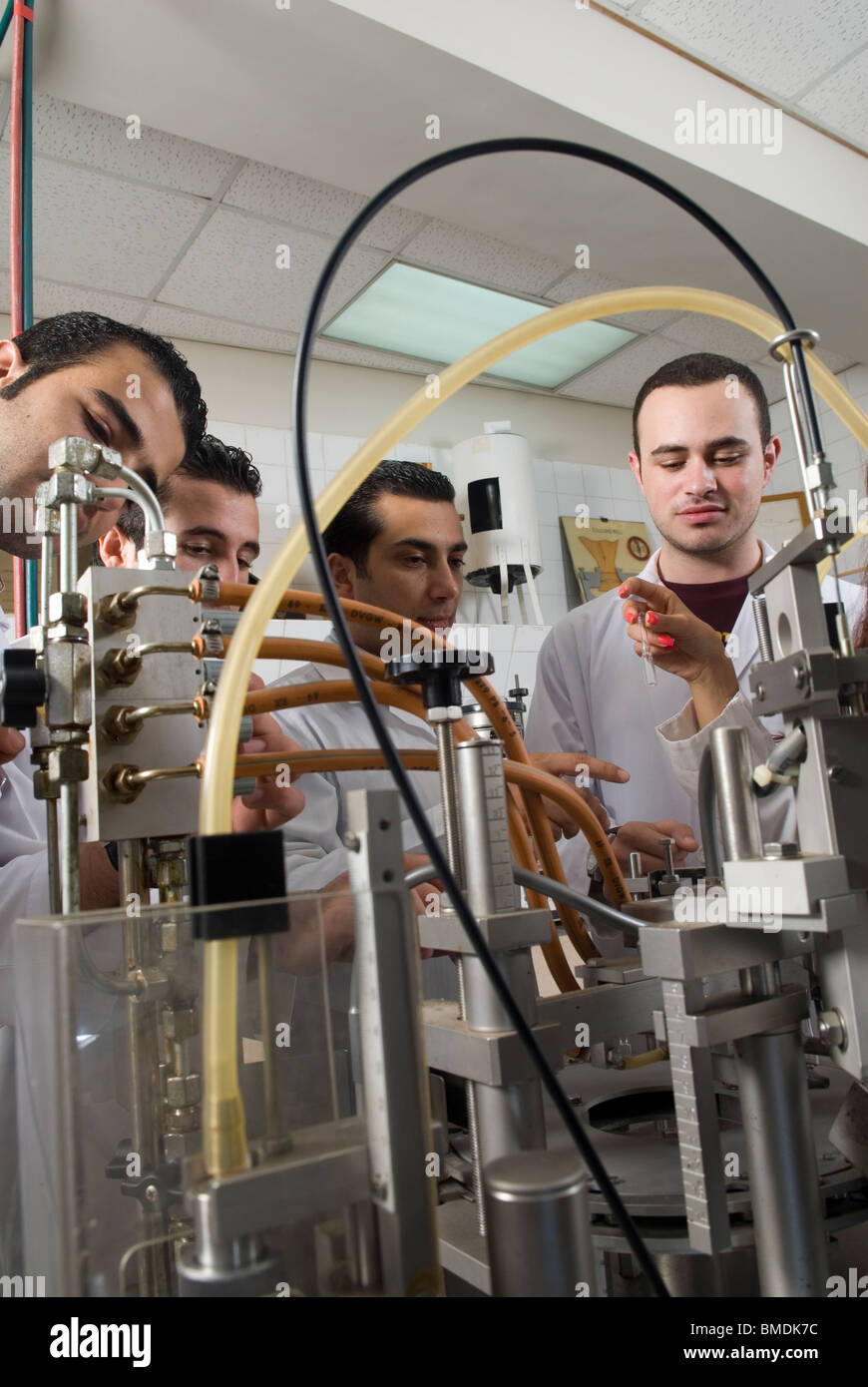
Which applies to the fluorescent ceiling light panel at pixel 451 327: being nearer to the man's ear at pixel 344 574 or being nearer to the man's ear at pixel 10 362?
the man's ear at pixel 344 574

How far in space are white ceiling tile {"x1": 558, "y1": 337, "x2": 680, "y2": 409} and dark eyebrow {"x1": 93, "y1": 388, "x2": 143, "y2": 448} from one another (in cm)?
141

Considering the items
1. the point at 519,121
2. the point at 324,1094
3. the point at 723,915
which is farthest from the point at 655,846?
the point at 519,121

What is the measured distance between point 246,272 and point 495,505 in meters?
0.76

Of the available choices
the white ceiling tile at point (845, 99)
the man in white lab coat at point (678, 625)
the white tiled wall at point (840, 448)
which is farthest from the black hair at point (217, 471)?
the white ceiling tile at point (845, 99)

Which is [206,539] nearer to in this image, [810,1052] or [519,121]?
[519,121]

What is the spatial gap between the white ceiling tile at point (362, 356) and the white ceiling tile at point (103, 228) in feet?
1.30

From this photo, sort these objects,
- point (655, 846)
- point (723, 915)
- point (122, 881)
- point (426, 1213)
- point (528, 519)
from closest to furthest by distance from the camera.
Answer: point (426, 1213)
point (723, 915)
point (122, 881)
point (655, 846)
point (528, 519)

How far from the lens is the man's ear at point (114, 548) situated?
1.38 m

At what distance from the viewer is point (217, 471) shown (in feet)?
5.31

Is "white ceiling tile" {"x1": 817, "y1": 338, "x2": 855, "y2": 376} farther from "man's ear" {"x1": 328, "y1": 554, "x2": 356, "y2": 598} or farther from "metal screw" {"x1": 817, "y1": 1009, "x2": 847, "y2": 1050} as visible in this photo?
"metal screw" {"x1": 817, "y1": 1009, "x2": 847, "y2": 1050}

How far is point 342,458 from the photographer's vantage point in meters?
1.92

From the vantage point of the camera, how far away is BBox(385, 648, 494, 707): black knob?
484 millimetres

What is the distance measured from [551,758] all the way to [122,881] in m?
0.88

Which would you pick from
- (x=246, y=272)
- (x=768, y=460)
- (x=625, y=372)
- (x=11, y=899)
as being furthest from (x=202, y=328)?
(x=11, y=899)
